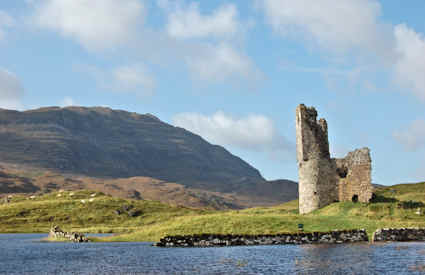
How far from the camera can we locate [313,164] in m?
81.0

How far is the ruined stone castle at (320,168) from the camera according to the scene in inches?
3113

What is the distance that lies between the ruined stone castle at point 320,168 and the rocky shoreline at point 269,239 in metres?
22.7

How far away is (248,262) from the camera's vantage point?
41.0m

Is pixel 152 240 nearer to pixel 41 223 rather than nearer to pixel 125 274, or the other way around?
pixel 125 274

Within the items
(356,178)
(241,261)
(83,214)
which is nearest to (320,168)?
(356,178)

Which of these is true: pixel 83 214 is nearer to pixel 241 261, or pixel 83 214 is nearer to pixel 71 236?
pixel 71 236

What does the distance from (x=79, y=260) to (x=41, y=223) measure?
84.9m

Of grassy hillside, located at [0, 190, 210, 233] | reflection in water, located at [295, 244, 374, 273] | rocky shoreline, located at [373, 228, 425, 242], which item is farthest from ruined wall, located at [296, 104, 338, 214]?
grassy hillside, located at [0, 190, 210, 233]

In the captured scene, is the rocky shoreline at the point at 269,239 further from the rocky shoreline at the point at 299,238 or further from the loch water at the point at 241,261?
the loch water at the point at 241,261

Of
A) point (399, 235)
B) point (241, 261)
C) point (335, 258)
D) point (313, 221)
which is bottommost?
point (241, 261)

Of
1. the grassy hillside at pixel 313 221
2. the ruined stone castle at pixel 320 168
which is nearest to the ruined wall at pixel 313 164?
the ruined stone castle at pixel 320 168

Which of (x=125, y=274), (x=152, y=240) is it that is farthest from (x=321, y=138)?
(x=125, y=274)

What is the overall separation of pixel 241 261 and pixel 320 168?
138 ft

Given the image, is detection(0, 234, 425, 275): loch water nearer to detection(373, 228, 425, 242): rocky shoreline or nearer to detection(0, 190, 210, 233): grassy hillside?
detection(373, 228, 425, 242): rocky shoreline
